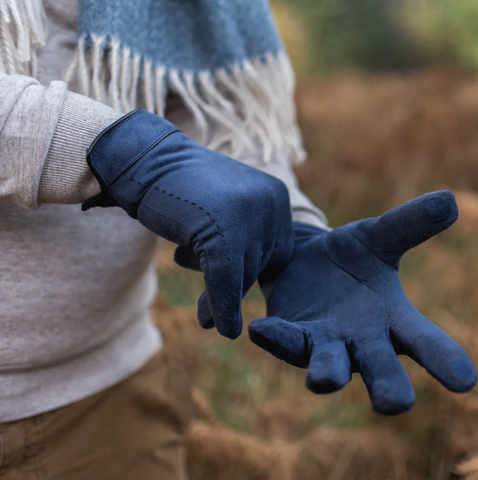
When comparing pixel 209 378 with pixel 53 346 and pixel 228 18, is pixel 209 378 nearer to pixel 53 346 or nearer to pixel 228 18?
pixel 53 346

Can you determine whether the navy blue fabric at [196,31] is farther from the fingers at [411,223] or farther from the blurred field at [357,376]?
the blurred field at [357,376]

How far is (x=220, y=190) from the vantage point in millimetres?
470

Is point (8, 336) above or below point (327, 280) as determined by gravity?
below

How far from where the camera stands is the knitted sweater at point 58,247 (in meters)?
0.46

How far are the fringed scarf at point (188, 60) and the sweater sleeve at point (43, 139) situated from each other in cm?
11

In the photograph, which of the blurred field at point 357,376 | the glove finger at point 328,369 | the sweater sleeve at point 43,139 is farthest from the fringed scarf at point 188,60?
the blurred field at point 357,376

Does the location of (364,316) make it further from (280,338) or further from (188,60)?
(188,60)

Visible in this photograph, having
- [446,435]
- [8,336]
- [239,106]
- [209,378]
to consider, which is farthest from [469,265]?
[8,336]

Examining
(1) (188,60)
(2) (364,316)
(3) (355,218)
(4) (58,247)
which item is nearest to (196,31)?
(1) (188,60)

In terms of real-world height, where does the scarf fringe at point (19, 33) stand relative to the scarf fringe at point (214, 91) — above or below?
above

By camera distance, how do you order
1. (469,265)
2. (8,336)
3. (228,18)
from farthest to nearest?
1. (469,265)
2. (228,18)
3. (8,336)

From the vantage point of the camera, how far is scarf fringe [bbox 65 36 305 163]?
23.4 inches

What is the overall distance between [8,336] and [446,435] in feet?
3.77

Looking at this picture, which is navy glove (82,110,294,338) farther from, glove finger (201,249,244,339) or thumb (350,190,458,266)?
thumb (350,190,458,266)
